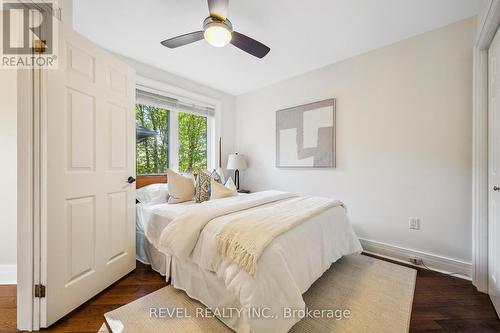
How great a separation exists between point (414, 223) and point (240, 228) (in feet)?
6.79

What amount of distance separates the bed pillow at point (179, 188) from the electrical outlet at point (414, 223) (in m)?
2.50

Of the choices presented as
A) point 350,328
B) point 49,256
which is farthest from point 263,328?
point 49,256

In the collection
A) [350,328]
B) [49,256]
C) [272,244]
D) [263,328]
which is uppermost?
[272,244]

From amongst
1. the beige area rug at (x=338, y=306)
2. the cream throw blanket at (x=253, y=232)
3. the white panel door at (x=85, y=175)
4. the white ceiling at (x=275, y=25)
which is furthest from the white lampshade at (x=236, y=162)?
the beige area rug at (x=338, y=306)

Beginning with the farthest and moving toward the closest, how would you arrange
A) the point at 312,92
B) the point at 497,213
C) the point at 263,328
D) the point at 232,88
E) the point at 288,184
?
the point at 232,88, the point at 288,184, the point at 312,92, the point at 497,213, the point at 263,328

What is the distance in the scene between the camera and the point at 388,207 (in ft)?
8.20

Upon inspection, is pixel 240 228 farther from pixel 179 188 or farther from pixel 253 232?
pixel 179 188

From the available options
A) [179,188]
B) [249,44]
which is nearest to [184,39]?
[249,44]

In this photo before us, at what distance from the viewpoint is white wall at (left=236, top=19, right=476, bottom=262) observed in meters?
2.08

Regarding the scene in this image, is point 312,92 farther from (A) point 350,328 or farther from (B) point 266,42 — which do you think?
(A) point 350,328

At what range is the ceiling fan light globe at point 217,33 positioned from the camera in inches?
62.4

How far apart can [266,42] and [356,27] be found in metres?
0.92

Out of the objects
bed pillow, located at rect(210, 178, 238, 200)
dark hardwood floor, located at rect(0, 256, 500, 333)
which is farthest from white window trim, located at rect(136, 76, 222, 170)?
dark hardwood floor, located at rect(0, 256, 500, 333)

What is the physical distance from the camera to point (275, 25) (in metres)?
2.10
